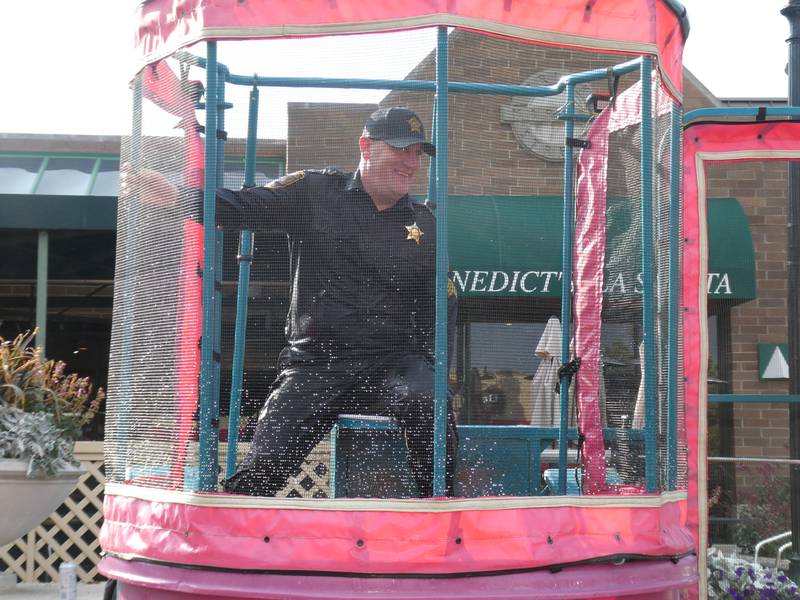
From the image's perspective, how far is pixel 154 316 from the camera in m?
3.72

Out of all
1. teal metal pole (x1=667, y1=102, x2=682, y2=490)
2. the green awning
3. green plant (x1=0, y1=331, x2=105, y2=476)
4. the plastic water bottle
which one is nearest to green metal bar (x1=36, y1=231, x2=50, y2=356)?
green plant (x1=0, y1=331, x2=105, y2=476)

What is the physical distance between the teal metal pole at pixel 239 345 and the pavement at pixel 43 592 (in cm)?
314

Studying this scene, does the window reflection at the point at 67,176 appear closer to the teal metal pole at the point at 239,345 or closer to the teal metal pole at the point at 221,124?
the teal metal pole at the point at 239,345

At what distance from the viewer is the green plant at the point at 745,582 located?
499 centimetres

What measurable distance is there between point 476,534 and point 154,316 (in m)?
1.35

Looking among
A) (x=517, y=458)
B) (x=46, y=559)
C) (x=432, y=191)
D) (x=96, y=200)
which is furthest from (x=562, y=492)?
(x=96, y=200)

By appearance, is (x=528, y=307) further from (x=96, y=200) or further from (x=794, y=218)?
(x=96, y=200)

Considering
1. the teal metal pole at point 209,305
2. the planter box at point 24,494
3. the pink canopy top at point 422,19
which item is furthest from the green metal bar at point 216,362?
the planter box at point 24,494

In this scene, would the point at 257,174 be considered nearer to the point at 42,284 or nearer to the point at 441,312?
the point at 441,312

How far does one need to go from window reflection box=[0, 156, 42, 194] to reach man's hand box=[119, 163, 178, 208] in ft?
24.4

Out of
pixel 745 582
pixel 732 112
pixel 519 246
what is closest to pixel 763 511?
pixel 745 582

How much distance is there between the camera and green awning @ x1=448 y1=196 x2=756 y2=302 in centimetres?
404

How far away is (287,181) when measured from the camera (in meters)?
3.65

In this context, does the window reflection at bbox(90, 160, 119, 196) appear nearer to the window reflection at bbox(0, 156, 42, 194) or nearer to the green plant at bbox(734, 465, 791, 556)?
the window reflection at bbox(0, 156, 42, 194)
